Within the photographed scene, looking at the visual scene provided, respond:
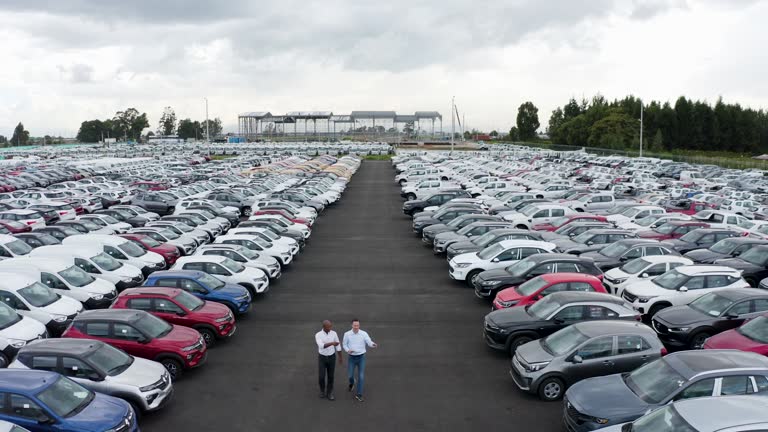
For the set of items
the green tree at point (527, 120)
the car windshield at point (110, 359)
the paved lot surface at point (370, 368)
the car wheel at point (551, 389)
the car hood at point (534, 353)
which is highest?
the green tree at point (527, 120)

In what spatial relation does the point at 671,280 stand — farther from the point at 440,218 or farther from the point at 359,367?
the point at 440,218

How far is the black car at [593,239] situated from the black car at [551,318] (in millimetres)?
8191

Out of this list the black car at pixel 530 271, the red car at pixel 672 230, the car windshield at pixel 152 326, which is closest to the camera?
the car windshield at pixel 152 326

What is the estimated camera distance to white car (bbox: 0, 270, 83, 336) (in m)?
13.9

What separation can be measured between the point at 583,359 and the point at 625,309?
9.12 feet

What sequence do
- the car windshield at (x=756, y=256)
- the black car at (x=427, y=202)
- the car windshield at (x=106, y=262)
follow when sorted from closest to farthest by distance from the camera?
the car windshield at (x=106, y=262)
the car windshield at (x=756, y=256)
the black car at (x=427, y=202)

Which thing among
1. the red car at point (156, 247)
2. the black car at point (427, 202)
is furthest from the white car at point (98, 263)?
the black car at point (427, 202)

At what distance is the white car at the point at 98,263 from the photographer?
17922 mm

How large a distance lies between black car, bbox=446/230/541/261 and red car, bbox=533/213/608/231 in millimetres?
4472

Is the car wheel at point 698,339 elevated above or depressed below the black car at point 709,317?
→ below

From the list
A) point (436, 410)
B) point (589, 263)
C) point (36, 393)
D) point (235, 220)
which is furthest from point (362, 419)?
point (235, 220)

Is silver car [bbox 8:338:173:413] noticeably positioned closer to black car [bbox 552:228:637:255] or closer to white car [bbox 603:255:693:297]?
white car [bbox 603:255:693:297]

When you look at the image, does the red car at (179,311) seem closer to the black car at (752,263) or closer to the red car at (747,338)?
the red car at (747,338)

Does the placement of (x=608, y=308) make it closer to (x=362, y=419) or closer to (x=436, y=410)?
(x=436, y=410)
